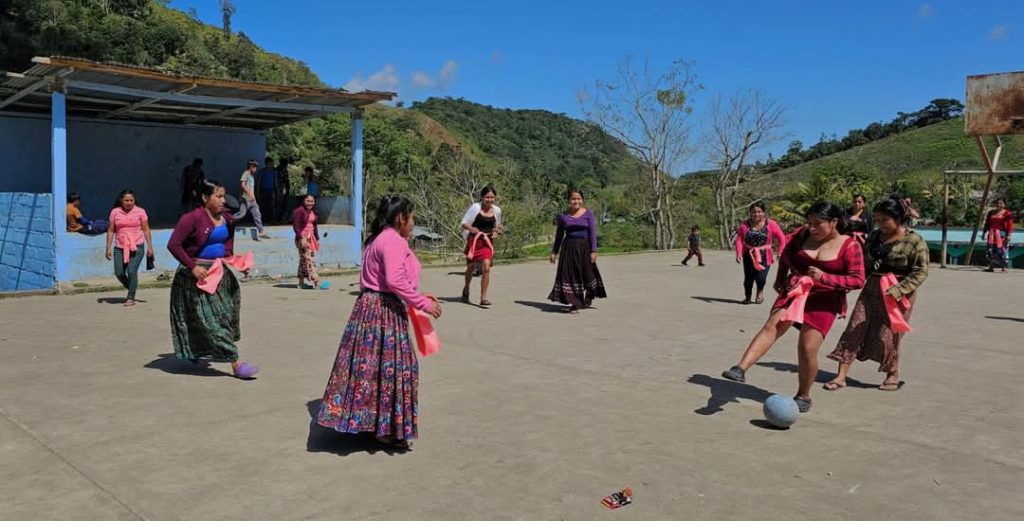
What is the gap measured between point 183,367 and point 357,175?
9.90 meters

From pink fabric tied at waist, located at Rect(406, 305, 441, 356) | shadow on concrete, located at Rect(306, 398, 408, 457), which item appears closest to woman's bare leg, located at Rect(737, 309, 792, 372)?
pink fabric tied at waist, located at Rect(406, 305, 441, 356)

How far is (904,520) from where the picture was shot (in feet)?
13.0

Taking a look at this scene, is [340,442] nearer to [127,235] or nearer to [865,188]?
[127,235]

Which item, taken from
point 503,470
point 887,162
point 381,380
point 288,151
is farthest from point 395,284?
point 887,162

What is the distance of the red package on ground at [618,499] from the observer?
161 inches

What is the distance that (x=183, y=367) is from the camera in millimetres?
7227

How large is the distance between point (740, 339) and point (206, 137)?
16.5 m

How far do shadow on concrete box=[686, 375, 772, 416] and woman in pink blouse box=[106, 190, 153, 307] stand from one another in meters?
7.18

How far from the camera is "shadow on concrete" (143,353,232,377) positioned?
22.9 feet

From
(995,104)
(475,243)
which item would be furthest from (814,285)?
(995,104)

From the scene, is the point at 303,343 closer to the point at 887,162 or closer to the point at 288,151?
the point at 288,151

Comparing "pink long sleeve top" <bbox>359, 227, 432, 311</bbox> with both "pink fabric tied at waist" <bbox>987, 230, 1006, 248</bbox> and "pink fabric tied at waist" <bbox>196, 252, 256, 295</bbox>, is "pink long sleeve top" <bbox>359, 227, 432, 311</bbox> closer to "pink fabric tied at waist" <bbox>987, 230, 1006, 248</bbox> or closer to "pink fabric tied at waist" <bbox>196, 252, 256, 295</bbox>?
"pink fabric tied at waist" <bbox>196, 252, 256, 295</bbox>

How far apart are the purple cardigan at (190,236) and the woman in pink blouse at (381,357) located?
2.43 m

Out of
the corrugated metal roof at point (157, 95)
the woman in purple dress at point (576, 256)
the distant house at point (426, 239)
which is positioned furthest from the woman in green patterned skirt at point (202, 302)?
the distant house at point (426, 239)
